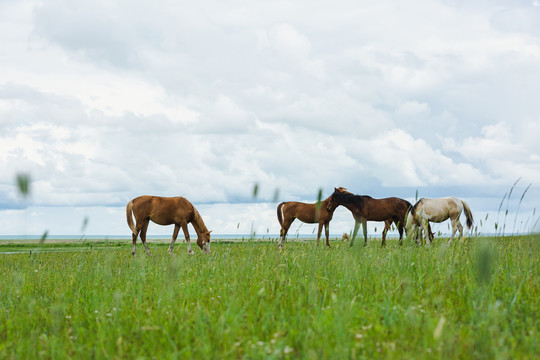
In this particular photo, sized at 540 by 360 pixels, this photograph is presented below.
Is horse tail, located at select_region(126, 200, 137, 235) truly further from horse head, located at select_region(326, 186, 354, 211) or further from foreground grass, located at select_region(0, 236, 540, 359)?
foreground grass, located at select_region(0, 236, 540, 359)

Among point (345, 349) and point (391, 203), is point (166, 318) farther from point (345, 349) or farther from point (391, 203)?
point (391, 203)

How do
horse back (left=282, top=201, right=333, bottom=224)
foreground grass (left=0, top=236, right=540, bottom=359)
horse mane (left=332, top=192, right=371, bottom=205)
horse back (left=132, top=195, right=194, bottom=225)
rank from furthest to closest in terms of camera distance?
horse back (left=282, top=201, right=333, bottom=224) < horse mane (left=332, top=192, right=371, bottom=205) < horse back (left=132, top=195, right=194, bottom=225) < foreground grass (left=0, top=236, right=540, bottom=359)

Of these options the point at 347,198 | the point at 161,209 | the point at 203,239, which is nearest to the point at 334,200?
the point at 347,198

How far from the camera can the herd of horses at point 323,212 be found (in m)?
16.9

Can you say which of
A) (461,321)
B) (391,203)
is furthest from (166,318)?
(391,203)

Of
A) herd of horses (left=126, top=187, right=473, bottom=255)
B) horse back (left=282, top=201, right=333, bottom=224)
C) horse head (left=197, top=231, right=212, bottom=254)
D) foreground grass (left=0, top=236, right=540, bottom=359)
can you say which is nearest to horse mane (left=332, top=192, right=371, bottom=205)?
herd of horses (left=126, top=187, right=473, bottom=255)

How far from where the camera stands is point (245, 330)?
404cm

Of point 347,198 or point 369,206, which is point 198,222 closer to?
point 347,198

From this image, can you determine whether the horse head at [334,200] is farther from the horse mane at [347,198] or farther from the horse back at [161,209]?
the horse back at [161,209]

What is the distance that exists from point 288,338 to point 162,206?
549 inches

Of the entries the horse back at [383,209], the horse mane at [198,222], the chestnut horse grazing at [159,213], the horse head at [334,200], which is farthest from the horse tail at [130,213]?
the horse back at [383,209]

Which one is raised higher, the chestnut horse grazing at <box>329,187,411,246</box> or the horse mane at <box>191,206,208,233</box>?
the chestnut horse grazing at <box>329,187,411,246</box>

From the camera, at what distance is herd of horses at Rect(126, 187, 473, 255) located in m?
16.9

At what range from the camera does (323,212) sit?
63.2ft
